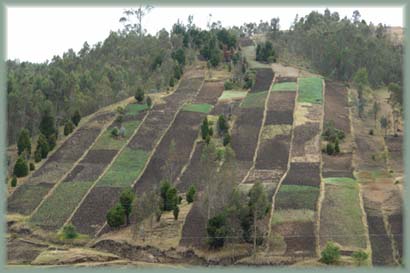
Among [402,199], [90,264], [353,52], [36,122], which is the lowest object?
[90,264]

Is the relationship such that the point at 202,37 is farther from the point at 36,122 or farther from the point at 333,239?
the point at 333,239

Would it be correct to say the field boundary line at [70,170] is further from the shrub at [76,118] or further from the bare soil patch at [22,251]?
the bare soil patch at [22,251]

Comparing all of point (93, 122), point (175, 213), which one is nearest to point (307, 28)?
point (93, 122)

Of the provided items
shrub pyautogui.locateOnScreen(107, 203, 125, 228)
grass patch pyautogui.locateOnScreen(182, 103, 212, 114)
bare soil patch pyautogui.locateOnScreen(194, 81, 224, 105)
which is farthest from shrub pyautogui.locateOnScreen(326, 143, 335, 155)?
shrub pyautogui.locateOnScreen(107, 203, 125, 228)

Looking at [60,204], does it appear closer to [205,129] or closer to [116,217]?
[116,217]

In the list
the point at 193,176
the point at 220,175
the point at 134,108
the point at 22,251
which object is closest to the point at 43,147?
the point at 134,108

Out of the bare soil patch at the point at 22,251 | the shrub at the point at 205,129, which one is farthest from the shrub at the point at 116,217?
the shrub at the point at 205,129

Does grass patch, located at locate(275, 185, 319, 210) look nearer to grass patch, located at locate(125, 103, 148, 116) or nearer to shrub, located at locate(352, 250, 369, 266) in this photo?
shrub, located at locate(352, 250, 369, 266)
